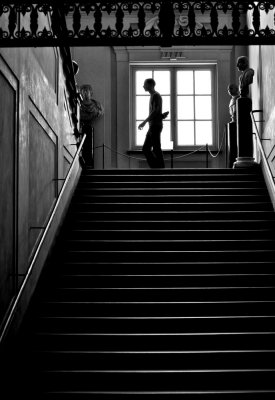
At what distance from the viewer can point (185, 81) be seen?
15227mm

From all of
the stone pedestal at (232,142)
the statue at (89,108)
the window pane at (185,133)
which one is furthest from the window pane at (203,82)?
the stone pedestal at (232,142)

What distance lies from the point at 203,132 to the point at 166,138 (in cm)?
80

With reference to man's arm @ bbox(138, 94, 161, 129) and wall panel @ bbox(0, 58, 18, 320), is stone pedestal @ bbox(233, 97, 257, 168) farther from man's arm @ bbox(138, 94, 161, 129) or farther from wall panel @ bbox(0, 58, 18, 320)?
wall panel @ bbox(0, 58, 18, 320)

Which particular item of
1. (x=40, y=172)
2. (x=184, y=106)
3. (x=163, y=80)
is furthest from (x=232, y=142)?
(x=40, y=172)

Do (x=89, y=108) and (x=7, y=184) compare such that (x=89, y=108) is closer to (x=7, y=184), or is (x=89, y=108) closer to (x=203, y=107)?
(x=203, y=107)

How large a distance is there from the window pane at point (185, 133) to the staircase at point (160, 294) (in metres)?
5.30

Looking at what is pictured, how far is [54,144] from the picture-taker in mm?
8656

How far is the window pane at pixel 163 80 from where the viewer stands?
1518 cm

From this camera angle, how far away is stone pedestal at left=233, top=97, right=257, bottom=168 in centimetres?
1086

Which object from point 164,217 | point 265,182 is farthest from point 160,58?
point 164,217

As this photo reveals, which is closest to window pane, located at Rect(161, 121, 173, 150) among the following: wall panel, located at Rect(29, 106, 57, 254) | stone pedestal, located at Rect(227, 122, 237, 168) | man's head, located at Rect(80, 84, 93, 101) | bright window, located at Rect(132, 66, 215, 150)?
bright window, located at Rect(132, 66, 215, 150)

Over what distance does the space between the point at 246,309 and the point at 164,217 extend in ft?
7.78

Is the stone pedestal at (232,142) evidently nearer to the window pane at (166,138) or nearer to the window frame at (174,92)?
the window frame at (174,92)

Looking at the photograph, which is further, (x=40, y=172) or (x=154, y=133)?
(x=154, y=133)
